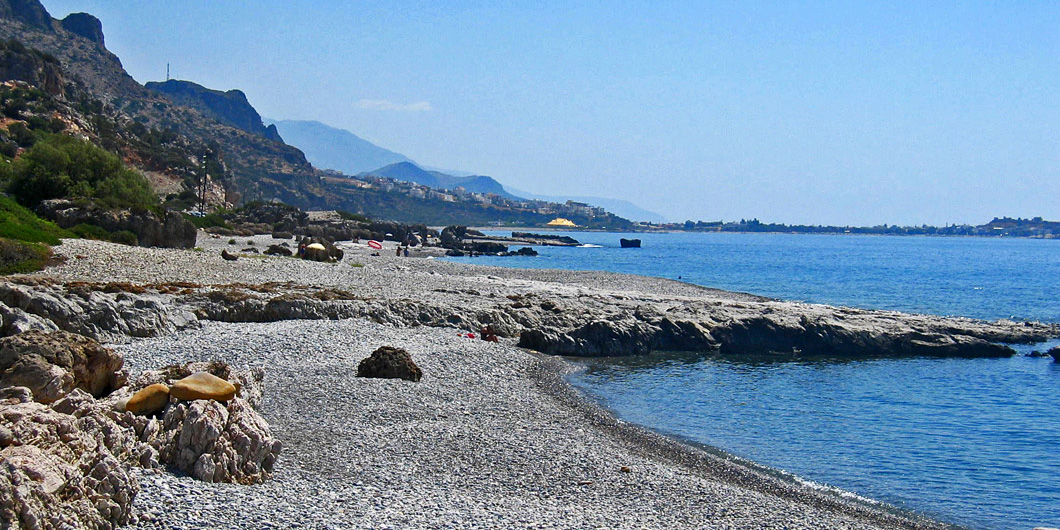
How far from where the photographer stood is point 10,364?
10.7 meters

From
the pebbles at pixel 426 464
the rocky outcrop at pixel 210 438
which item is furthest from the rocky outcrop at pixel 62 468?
the rocky outcrop at pixel 210 438

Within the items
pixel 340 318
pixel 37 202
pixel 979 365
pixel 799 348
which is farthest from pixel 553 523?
pixel 37 202

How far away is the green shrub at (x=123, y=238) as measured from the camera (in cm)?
3809

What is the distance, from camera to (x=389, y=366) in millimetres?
18625

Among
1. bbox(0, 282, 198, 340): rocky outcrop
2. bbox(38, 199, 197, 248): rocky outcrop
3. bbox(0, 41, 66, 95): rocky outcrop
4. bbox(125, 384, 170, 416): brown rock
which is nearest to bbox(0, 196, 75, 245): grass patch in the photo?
bbox(38, 199, 197, 248): rocky outcrop

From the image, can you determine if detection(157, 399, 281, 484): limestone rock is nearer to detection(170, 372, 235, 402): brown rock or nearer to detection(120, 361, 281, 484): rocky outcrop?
detection(120, 361, 281, 484): rocky outcrop

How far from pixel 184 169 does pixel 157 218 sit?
68222mm

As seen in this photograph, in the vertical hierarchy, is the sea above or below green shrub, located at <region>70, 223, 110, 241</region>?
below

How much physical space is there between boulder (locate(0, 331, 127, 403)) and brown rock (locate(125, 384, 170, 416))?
3.12 feet

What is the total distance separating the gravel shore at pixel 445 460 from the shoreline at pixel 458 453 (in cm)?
4

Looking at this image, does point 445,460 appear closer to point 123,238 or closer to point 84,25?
point 123,238

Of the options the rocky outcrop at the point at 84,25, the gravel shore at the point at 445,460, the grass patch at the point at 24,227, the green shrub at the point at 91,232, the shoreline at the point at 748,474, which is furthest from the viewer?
the rocky outcrop at the point at 84,25

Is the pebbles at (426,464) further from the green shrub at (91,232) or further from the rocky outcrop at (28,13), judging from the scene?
the rocky outcrop at (28,13)

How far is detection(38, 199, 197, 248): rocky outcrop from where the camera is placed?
38513 mm
